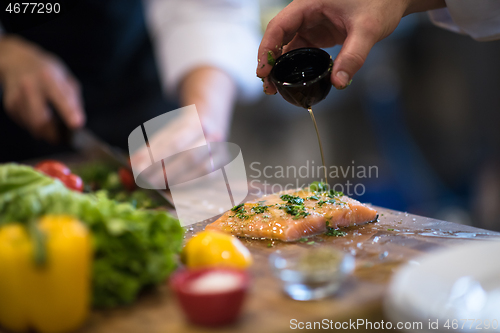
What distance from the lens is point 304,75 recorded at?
87.7 inches

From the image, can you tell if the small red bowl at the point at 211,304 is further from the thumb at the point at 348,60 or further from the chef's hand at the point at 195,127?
the chef's hand at the point at 195,127

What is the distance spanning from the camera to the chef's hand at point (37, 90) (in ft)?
12.4

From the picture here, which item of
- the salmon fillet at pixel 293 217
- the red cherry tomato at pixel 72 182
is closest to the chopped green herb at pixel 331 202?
the salmon fillet at pixel 293 217

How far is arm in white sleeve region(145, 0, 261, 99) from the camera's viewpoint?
4.46 meters

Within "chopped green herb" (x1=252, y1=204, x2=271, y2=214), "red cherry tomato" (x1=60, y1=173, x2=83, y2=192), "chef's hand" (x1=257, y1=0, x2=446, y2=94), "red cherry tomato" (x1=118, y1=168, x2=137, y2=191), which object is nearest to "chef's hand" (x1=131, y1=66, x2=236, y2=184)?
"red cherry tomato" (x1=118, y1=168, x2=137, y2=191)

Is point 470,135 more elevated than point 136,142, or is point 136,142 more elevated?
point 136,142

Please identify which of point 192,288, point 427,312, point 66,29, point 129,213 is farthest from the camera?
point 66,29

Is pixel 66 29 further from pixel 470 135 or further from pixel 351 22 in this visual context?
pixel 470 135

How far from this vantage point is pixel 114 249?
4.87 ft

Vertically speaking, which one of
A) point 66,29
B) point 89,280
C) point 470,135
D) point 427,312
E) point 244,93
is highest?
point 66,29

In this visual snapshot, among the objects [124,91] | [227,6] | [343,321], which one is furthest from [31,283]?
[227,6]

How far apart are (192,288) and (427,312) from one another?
0.67 meters

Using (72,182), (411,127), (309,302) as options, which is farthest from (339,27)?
(411,127)

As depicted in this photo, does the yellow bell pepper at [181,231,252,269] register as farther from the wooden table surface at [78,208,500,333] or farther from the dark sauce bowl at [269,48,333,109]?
the dark sauce bowl at [269,48,333,109]
